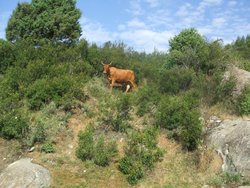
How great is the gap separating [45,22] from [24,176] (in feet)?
33.7

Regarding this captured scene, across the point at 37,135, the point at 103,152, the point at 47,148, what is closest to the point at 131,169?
the point at 103,152

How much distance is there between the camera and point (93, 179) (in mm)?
14609

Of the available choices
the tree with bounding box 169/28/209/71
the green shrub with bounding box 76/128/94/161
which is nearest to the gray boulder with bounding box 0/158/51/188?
the green shrub with bounding box 76/128/94/161

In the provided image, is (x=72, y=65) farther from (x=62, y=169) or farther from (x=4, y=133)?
(x=62, y=169)

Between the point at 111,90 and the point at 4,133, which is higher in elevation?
the point at 111,90

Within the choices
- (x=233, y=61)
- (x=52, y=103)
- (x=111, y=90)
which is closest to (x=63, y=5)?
(x=111, y=90)

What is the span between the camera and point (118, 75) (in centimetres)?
2058

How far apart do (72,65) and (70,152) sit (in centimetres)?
583

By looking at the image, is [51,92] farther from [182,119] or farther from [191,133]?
[191,133]

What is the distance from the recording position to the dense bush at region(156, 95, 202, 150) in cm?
1623

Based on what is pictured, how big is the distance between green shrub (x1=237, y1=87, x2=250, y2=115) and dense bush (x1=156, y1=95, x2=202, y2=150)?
1.91 meters

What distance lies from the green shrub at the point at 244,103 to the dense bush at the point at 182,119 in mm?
1911

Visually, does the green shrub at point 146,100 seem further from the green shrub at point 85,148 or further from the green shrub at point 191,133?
the green shrub at point 85,148

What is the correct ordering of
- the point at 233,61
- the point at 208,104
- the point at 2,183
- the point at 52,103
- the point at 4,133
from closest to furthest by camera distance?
the point at 2,183, the point at 4,133, the point at 52,103, the point at 208,104, the point at 233,61
